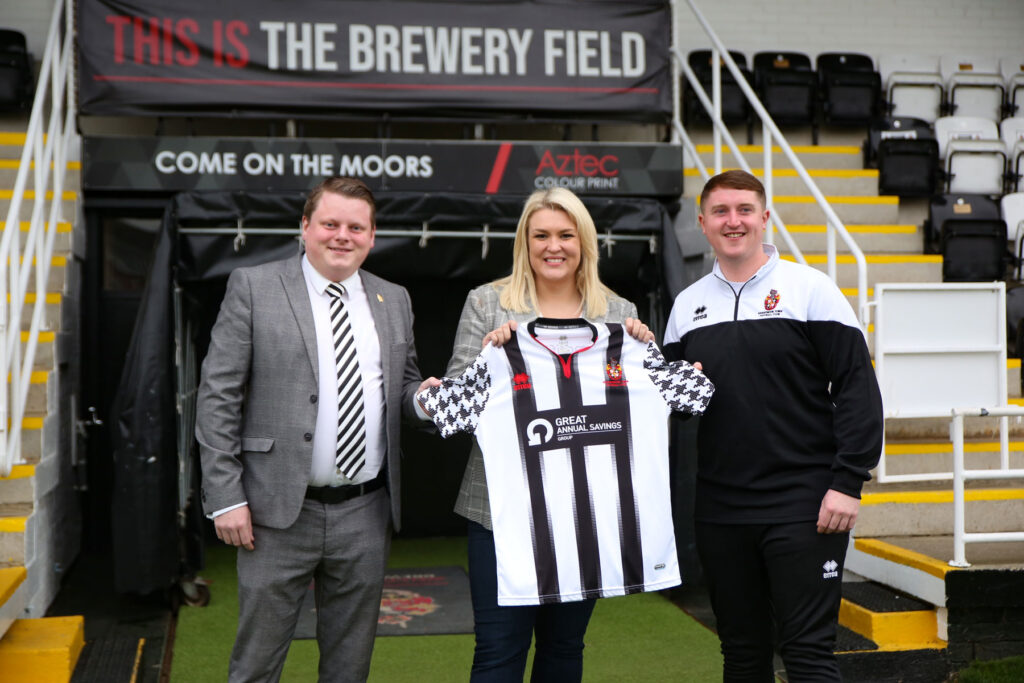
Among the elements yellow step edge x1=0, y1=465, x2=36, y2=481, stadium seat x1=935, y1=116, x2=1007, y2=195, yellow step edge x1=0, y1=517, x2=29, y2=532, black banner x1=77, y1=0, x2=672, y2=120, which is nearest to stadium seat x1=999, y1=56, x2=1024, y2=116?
stadium seat x1=935, y1=116, x2=1007, y2=195

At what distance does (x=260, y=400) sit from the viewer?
2.54 m

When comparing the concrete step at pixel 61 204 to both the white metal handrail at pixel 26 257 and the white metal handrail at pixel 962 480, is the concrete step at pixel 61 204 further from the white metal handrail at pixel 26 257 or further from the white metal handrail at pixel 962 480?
the white metal handrail at pixel 962 480

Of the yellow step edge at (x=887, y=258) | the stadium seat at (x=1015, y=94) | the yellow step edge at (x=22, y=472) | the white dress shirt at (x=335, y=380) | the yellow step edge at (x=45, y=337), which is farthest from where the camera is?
the stadium seat at (x=1015, y=94)

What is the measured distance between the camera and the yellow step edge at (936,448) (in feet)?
16.3

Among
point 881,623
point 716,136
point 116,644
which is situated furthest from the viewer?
point 716,136

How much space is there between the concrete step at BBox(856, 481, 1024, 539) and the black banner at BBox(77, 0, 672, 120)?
9.29 feet

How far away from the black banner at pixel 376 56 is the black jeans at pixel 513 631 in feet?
12.8

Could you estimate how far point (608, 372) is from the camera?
8.57 ft

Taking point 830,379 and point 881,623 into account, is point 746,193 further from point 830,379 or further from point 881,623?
point 881,623

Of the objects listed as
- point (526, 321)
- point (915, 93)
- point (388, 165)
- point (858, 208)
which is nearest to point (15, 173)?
point (388, 165)

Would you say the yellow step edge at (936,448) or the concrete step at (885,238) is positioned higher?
the concrete step at (885,238)

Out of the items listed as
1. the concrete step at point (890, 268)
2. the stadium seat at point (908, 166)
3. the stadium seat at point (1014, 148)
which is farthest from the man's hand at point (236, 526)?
the stadium seat at point (1014, 148)

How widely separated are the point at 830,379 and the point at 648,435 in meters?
0.51

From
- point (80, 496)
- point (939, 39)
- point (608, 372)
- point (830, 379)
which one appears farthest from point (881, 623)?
point (939, 39)
